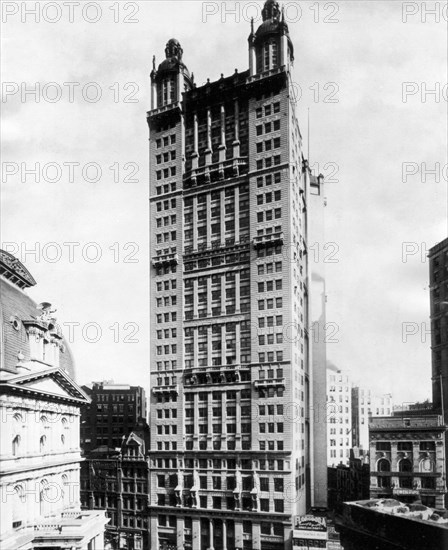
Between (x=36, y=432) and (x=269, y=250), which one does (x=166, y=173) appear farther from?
(x=36, y=432)

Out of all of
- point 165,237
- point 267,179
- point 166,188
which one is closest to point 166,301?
point 165,237

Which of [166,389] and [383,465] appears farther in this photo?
[166,389]

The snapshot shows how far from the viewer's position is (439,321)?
10306cm

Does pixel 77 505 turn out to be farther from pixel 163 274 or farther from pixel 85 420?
pixel 85 420

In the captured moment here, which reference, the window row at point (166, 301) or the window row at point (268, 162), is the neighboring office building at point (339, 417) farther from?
the window row at point (268, 162)

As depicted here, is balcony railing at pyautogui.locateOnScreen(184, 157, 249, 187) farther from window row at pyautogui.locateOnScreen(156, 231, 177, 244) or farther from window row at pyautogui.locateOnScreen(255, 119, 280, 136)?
window row at pyautogui.locateOnScreen(156, 231, 177, 244)

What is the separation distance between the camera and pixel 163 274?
3844 inches

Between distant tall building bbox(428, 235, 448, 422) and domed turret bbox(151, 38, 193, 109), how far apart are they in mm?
52205

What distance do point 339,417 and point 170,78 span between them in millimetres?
97625

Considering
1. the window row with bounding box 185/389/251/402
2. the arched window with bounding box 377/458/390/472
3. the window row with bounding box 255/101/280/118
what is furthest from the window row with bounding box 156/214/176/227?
the arched window with bounding box 377/458/390/472

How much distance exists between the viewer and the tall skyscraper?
85.1 metres

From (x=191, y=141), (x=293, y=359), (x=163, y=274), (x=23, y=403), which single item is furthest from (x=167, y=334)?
(x=23, y=403)

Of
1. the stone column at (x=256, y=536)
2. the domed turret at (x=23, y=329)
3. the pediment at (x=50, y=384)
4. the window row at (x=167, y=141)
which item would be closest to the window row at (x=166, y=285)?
the window row at (x=167, y=141)

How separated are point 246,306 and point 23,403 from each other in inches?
1755
